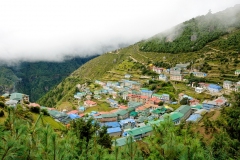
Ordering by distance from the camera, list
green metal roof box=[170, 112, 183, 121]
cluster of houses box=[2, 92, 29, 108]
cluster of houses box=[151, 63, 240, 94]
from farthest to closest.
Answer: cluster of houses box=[151, 63, 240, 94] → green metal roof box=[170, 112, 183, 121] → cluster of houses box=[2, 92, 29, 108]

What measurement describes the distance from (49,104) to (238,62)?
242 feet

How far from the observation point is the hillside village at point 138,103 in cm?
4197

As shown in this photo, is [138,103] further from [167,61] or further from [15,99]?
[167,61]

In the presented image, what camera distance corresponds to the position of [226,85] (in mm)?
55594

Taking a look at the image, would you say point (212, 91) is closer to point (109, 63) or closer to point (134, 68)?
point (134, 68)

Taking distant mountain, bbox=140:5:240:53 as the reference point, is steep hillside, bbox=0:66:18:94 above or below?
below

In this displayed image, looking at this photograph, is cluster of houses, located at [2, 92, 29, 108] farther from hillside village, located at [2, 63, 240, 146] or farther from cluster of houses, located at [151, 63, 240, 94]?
cluster of houses, located at [151, 63, 240, 94]

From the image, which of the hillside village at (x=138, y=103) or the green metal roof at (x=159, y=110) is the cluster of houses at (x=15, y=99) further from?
the green metal roof at (x=159, y=110)

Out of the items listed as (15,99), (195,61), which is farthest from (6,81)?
(195,61)

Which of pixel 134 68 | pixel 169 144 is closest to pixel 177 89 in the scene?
pixel 134 68

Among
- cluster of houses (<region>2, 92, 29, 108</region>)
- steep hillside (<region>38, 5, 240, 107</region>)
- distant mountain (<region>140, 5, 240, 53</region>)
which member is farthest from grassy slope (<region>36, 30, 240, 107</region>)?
cluster of houses (<region>2, 92, 29, 108</region>)

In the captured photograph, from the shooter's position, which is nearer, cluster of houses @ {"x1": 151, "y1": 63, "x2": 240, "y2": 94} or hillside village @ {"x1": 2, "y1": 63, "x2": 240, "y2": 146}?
hillside village @ {"x1": 2, "y1": 63, "x2": 240, "y2": 146}

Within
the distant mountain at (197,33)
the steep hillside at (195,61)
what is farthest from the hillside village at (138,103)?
the distant mountain at (197,33)

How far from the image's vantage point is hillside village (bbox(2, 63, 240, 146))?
41969mm
